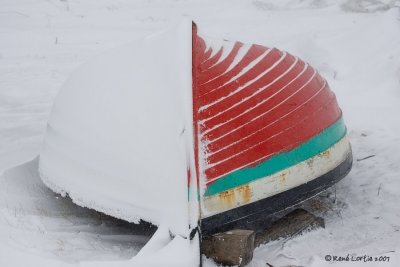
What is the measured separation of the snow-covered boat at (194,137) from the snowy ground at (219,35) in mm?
311

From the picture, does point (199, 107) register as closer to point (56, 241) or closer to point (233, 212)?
point (233, 212)

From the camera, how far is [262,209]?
125 inches

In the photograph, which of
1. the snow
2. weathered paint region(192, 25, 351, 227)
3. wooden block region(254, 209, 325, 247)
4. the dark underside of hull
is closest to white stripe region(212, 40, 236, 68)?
weathered paint region(192, 25, 351, 227)

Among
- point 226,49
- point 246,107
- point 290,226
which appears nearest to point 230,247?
point 290,226

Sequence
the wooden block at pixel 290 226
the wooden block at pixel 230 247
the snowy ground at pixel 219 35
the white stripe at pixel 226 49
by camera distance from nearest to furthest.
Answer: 1. the wooden block at pixel 230 247
2. the snowy ground at pixel 219 35
3. the white stripe at pixel 226 49
4. the wooden block at pixel 290 226

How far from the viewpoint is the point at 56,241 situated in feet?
10.2

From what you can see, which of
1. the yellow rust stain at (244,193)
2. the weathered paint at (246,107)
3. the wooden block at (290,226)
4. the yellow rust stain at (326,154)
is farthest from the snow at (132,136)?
the yellow rust stain at (326,154)

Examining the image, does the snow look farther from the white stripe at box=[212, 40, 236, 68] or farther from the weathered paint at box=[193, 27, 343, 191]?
the white stripe at box=[212, 40, 236, 68]

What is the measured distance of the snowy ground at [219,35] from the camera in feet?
10.7

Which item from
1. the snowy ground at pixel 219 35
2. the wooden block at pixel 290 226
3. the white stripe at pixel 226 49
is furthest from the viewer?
the wooden block at pixel 290 226

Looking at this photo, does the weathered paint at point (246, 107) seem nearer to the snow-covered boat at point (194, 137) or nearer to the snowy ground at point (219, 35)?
the snow-covered boat at point (194, 137)

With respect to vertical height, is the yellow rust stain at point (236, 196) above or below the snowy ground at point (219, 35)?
above

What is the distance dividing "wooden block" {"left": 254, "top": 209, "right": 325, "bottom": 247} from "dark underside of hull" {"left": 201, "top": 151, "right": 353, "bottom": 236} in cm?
28

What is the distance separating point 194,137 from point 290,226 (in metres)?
1.11
